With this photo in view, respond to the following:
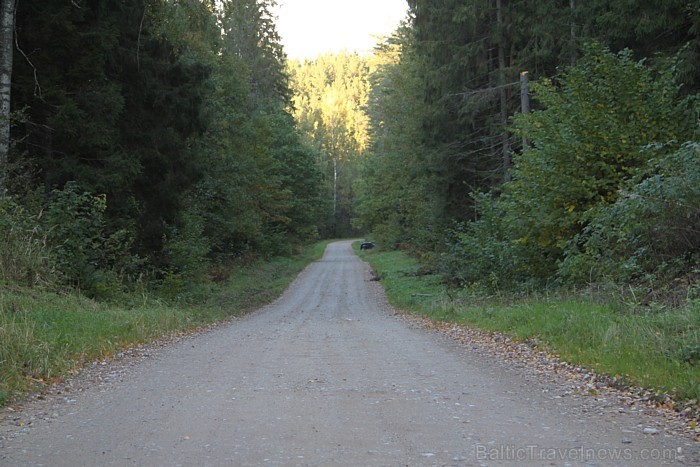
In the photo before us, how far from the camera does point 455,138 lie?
2628 centimetres

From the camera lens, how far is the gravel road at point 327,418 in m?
4.84

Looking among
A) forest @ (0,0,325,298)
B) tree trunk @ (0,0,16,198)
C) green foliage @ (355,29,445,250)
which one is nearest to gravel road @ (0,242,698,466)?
forest @ (0,0,325,298)

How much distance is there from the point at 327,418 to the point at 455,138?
71.5 feet

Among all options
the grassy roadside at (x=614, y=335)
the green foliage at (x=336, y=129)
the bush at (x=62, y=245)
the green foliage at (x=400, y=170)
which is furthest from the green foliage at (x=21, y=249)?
the green foliage at (x=336, y=129)

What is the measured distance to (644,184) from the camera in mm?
11438

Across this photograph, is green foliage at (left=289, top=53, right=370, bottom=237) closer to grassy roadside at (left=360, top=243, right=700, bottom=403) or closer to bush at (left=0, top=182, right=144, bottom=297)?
bush at (left=0, top=182, right=144, bottom=297)

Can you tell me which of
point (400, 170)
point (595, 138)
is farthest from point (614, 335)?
point (400, 170)

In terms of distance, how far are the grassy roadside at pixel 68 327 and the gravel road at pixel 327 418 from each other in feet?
2.26

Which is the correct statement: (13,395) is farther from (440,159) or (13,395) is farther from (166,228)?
(440,159)

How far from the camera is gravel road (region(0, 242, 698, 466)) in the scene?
15.9 ft

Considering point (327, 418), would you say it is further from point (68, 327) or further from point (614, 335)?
point (68, 327)

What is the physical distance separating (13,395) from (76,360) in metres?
2.13

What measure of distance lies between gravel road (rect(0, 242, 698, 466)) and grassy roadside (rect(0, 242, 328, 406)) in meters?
0.69

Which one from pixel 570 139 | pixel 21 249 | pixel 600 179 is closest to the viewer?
pixel 21 249
